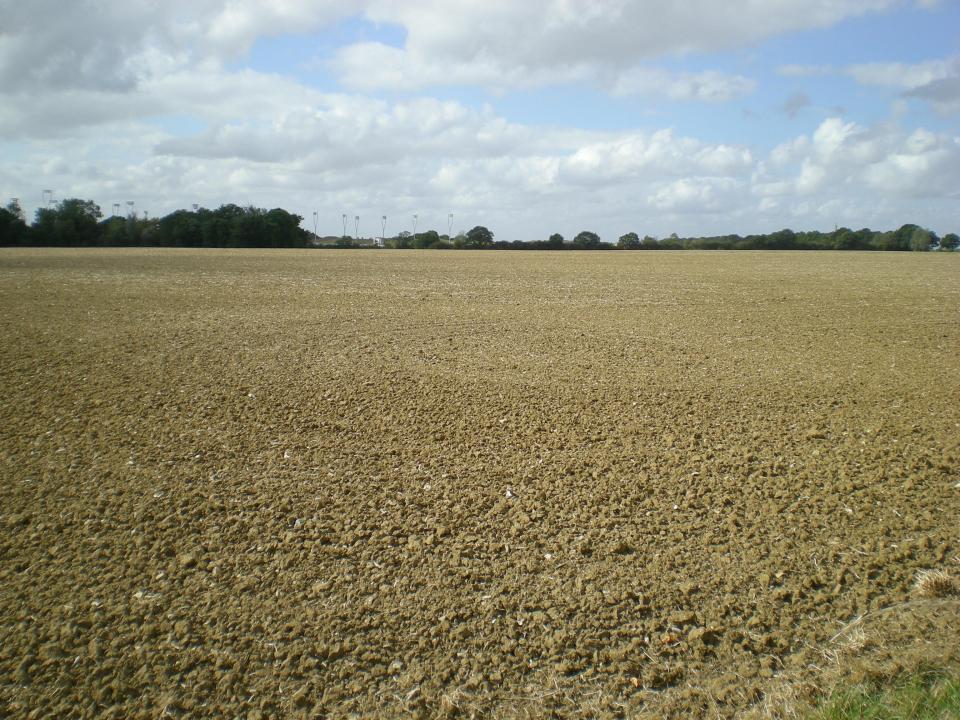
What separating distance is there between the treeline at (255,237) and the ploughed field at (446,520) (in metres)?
74.3

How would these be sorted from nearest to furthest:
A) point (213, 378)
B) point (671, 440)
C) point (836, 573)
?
point (836, 573) → point (671, 440) → point (213, 378)

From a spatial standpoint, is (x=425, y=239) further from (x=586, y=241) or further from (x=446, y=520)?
(x=446, y=520)

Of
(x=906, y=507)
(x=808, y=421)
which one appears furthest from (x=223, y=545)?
(x=808, y=421)

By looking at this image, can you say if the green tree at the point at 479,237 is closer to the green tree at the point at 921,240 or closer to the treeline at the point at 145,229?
the treeline at the point at 145,229

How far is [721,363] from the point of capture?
11992mm

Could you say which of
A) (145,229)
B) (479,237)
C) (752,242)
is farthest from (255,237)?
(752,242)

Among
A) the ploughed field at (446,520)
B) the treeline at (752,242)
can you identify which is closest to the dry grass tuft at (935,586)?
the ploughed field at (446,520)

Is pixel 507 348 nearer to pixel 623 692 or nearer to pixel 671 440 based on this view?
pixel 671 440

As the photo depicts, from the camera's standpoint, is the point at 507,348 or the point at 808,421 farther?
the point at 507,348

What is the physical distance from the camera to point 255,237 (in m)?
87.4

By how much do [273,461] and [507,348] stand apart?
6.72 m

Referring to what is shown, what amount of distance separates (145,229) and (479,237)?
44.2m

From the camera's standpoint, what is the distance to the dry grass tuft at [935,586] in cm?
479

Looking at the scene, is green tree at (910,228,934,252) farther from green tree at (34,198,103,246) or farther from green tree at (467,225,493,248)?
green tree at (34,198,103,246)
